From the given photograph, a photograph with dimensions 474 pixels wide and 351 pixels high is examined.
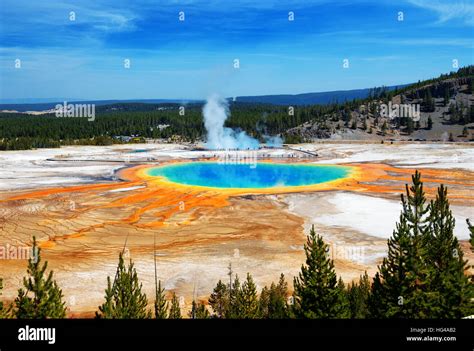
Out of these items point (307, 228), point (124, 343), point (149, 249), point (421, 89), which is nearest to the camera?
point (124, 343)

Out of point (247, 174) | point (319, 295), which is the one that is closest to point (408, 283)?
point (319, 295)

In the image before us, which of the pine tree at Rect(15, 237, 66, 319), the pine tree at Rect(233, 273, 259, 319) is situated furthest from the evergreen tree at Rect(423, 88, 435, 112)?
the pine tree at Rect(15, 237, 66, 319)

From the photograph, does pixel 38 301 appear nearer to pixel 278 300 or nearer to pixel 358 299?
pixel 278 300

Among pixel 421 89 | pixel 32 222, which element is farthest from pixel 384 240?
pixel 421 89

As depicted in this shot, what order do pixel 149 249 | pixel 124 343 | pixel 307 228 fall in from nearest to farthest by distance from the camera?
pixel 124 343 < pixel 149 249 < pixel 307 228

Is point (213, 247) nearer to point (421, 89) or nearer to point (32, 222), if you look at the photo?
point (32, 222)
